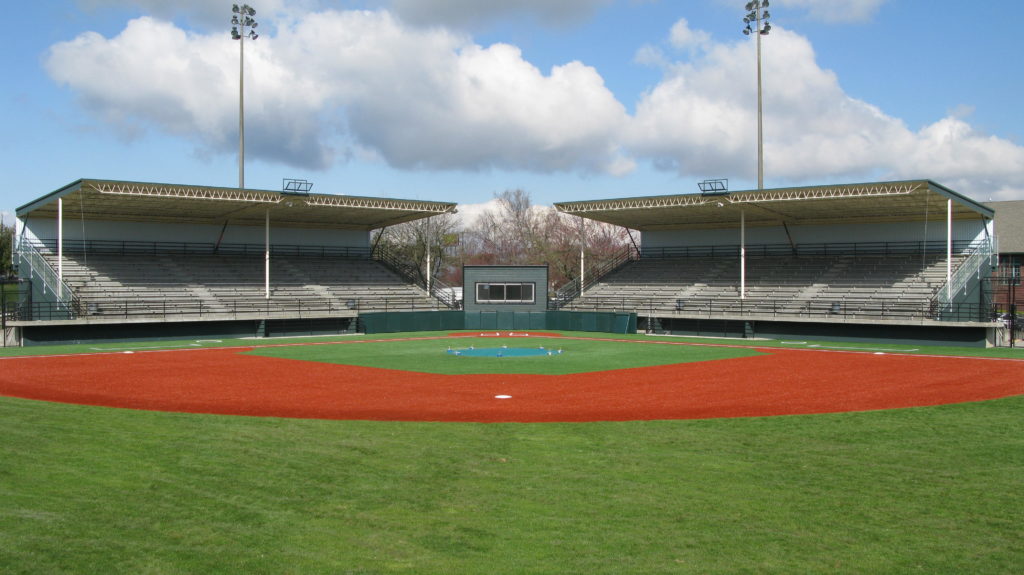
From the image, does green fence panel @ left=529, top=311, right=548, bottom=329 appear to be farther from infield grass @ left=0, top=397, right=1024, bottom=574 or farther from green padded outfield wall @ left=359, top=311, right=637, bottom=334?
infield grass @ left=0, top=397, right=1024, bottom=574

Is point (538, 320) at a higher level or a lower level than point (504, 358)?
higher

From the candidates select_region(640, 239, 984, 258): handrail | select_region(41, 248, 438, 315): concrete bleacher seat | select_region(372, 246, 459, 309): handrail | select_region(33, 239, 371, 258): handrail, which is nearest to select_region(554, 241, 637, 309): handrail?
select_region(640, 239, 984, 258): handrail

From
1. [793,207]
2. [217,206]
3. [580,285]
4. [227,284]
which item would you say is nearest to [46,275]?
[217,206]

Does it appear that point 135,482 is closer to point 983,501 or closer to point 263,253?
point 983,501

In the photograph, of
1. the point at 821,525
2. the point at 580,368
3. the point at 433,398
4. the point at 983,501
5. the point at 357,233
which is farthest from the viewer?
the point at 357,233

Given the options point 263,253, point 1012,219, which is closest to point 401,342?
point 263,253

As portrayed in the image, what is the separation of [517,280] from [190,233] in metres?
22.6

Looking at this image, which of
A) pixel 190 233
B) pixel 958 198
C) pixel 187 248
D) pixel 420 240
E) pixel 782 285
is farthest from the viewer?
pixel 420 240

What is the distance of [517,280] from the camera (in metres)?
54.2

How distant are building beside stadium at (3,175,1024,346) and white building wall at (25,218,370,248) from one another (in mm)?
90

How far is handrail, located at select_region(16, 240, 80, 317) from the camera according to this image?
131 ft

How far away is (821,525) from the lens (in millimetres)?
8844

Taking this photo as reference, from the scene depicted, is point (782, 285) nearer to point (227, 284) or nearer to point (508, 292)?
point (508, 292)

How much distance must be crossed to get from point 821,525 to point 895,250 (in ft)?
151
